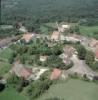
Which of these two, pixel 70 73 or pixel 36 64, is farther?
pixel 36 64

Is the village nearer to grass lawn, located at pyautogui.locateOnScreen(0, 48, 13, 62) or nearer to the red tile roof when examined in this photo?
the red tile roof

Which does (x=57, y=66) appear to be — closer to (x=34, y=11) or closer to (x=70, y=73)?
(x=70, y=73)

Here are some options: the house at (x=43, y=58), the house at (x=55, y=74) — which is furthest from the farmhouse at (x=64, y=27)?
the house at (x=55, y=74)

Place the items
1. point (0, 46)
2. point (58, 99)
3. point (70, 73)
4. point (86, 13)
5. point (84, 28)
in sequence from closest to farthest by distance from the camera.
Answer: point (58, 99) < point (70, 73) < point (0, 46) < point (84, 28) < point (86, 13)

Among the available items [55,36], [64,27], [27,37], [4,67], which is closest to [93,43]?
[55,36]

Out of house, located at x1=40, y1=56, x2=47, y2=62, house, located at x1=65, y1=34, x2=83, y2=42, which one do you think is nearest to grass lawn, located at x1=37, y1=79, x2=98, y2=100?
house, located at x1=40, y1=56, x2=47, y2=62

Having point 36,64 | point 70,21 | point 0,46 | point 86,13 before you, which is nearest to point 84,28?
point 70,21
